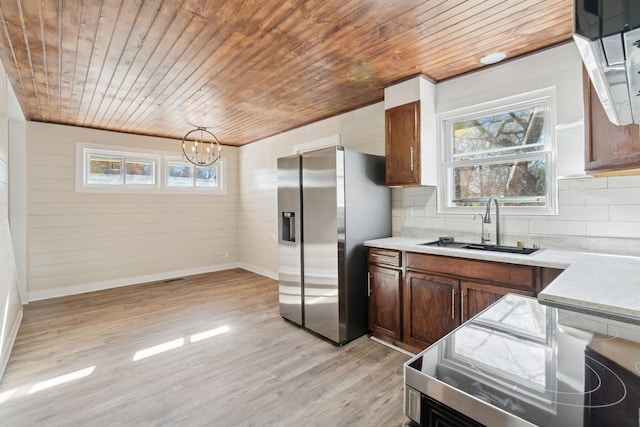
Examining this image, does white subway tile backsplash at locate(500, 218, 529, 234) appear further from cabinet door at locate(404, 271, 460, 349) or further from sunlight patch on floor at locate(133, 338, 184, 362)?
sunlight patch on floor at locate(133, 338, 184, 362)

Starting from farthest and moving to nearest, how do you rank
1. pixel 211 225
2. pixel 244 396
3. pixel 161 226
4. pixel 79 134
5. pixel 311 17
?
pixel 211 225, pixel 161 226, pixel 79 134, pixel 244 396, pixel 311 17

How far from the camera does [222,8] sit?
75.5 inches

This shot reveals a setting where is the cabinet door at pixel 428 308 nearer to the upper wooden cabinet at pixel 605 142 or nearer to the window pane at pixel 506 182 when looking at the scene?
the window pane at pixel 506 182

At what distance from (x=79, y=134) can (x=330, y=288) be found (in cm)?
459

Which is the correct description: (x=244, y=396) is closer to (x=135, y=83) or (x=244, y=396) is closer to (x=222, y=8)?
(x=222, y=8)

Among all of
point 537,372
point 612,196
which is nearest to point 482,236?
point 612,196

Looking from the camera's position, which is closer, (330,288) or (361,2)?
(361,2)

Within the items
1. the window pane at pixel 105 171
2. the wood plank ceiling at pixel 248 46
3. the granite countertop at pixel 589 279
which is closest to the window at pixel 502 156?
the wood plank ceiling at pixel 248 46

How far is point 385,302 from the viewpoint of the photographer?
2887mm

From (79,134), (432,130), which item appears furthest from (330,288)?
(79,134)

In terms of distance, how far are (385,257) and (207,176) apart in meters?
4.39

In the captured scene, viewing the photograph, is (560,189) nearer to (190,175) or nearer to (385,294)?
(385,294)

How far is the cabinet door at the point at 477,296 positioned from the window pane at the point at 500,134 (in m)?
1.30

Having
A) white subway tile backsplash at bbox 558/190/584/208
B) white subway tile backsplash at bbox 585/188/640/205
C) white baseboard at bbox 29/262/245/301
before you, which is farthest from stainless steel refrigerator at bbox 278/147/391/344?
white baseboard at bbox 29/262/245/301
